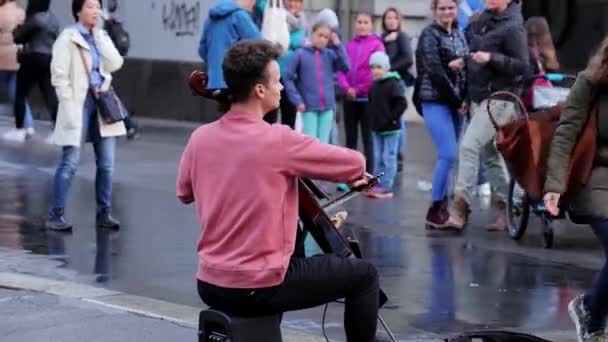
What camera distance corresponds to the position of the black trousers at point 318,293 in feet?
16.7

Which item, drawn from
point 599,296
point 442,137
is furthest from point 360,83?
point 599,296

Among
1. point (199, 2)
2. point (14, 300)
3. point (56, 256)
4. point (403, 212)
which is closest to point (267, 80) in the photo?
point (14, 300)

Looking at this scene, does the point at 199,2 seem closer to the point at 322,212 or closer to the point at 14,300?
the point at 14,300

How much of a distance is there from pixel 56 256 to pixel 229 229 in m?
4.44

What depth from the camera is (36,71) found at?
15.7m

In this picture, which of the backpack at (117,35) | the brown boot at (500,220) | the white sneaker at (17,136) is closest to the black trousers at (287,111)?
the brown boot at (500,220)

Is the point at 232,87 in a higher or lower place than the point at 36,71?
higher

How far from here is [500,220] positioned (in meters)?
10.7

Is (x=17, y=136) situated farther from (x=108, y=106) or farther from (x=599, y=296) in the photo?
(x=599, y=296)

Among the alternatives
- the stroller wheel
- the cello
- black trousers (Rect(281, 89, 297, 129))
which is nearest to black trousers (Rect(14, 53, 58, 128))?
black trousers (Rect(281, 89, 297, 129))

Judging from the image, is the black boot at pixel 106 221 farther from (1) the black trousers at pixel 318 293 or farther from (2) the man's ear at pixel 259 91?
(2) the man's ear at pixel 259 91

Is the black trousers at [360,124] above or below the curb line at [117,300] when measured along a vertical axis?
below

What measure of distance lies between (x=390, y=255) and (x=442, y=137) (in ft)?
4.56

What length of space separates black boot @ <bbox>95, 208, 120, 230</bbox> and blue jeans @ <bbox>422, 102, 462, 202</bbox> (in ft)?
8.00
